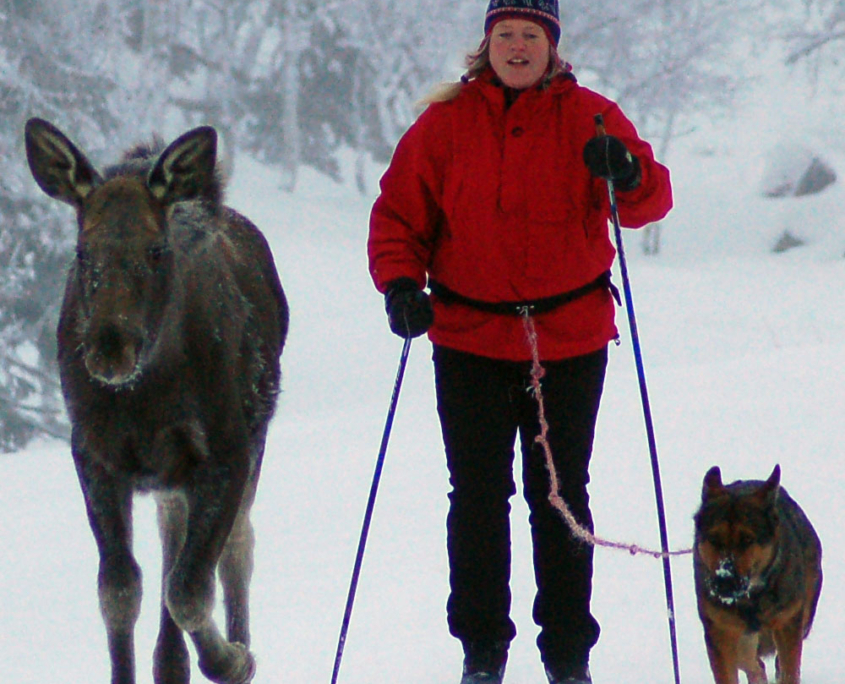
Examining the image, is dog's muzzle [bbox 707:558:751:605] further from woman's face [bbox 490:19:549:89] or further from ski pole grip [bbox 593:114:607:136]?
woman's face [bbox 490:19:549:89]

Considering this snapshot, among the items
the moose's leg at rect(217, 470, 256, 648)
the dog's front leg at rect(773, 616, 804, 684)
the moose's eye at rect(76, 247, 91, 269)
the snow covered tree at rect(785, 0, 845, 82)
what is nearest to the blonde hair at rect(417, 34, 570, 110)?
the moose's eye at rect(76, 247, 91, 269)

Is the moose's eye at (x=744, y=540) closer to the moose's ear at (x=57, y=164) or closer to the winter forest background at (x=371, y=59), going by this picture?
the moose's ear at (x=57, y=164)

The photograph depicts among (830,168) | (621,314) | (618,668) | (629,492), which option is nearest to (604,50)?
(830,168)

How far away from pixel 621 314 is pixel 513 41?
83.4 ft

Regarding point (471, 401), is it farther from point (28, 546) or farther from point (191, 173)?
point (28, 546)

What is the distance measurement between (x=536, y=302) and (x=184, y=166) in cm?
132

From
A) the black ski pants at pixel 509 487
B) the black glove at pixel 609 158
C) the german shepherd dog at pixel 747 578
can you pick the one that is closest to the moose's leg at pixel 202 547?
the black ski pants at pixel 509 487

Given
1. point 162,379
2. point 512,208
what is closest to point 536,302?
point 512,208

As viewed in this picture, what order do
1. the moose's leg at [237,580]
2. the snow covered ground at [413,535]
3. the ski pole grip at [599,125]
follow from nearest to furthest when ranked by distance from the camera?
1. the ski pole grip at [599,125]
2. the moose's leg at [237,580]
3. the snow covered ground at [413,535]

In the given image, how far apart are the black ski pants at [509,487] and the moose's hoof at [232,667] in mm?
805

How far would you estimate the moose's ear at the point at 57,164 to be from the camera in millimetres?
4055

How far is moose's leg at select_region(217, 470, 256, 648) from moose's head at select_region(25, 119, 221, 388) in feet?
5.02

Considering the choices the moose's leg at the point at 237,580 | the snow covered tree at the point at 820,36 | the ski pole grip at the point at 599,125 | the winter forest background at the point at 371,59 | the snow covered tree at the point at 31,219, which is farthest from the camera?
the winter forest background at the point at 371,59

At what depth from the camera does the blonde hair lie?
4496 millimetres
